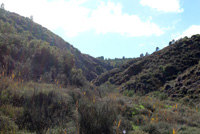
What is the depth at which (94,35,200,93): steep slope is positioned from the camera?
27188 mm

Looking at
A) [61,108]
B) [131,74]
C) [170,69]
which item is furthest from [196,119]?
[131,74]

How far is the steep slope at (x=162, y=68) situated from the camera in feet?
89.2

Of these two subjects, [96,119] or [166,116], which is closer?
[96,119]

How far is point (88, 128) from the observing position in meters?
4.42

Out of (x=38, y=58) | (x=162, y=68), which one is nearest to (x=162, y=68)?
(x=162, y=68)

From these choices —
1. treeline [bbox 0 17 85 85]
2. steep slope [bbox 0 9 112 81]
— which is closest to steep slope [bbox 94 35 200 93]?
steep slope [bbox 0 9 112 81]

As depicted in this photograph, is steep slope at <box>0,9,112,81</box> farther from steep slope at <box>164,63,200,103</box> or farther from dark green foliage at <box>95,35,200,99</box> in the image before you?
steep slope at <box>164,63,200,103</box>

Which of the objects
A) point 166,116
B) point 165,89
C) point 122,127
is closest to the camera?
point 122,127

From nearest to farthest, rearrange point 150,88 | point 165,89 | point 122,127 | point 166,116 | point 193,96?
point 122,127 → point 166,116 → point 193,96 → point 165,89 → point 150,88

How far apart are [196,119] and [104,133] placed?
416 centimetres

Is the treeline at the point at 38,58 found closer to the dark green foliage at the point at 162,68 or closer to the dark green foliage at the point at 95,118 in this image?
the dark green foliage at the point at 95,118

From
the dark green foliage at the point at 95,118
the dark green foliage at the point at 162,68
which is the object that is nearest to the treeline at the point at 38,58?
the dark green foliage at the point at 95,118

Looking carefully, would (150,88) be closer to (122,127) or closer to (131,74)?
(131,74)

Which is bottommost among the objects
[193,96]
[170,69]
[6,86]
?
[193,96]
